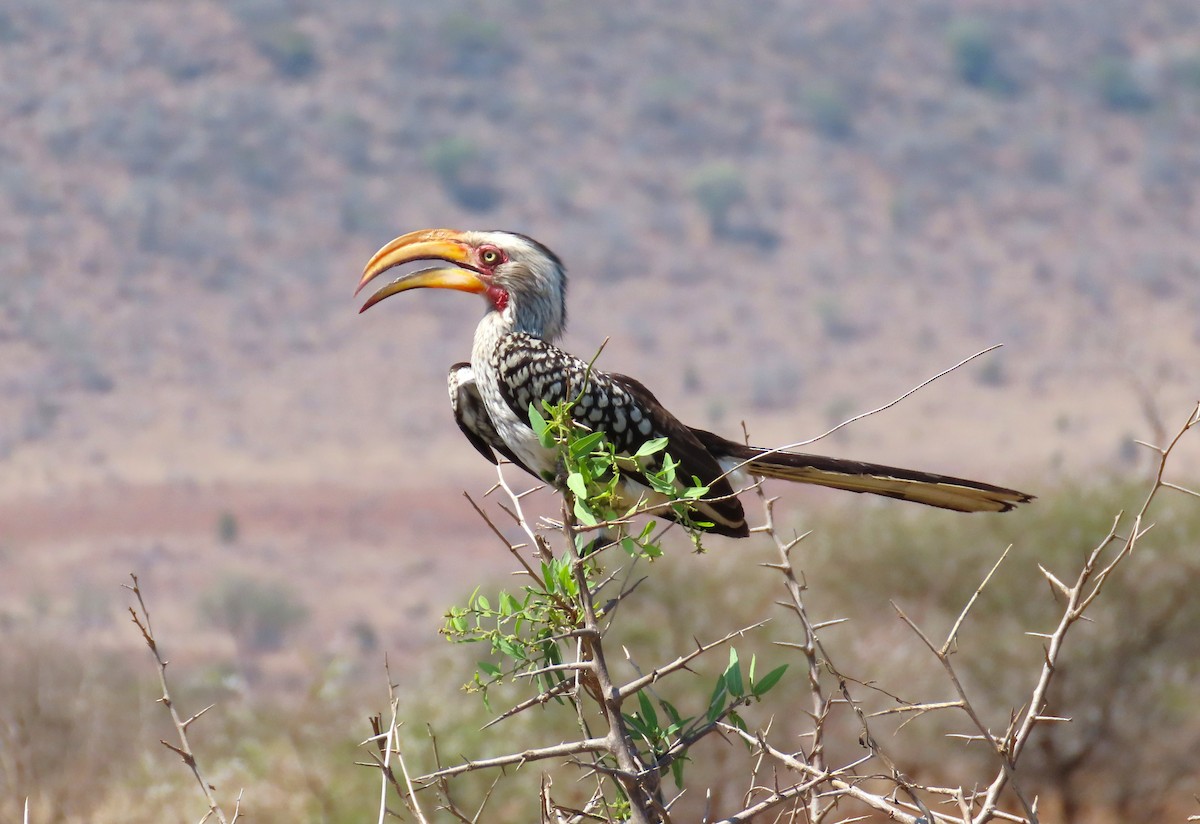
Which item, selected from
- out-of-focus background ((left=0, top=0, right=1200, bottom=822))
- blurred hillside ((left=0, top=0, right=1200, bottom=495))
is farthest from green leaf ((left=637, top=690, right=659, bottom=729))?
blurred hillside ((left=0, top=0, right=1200, bottom=495))

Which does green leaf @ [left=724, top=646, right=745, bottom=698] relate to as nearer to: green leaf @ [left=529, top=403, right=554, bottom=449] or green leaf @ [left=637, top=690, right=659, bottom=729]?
green leaf @ [left=637, top=690, right=659, bottom=729]

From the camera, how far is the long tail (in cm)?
358

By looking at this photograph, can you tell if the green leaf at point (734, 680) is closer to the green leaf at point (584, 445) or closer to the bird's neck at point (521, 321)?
the green leaf at point (584, 445)

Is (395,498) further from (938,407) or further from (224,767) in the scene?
(224,767)

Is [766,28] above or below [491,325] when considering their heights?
below

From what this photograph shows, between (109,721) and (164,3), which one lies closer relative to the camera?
(109,721)

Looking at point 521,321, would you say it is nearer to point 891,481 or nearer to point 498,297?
point 498,297

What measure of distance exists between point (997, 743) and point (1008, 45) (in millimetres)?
57266

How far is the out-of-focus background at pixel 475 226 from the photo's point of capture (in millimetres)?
34062

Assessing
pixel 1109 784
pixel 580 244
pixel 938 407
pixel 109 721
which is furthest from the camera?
pixel 580 244

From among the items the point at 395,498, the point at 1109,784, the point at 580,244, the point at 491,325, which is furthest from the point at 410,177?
the point at 491,325

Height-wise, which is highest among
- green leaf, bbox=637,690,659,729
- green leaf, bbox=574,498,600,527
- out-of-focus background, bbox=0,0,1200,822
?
green leaf, bbox=574,498,600,527

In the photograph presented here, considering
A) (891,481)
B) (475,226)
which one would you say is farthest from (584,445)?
(475,226)

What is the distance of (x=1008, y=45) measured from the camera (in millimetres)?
56156
